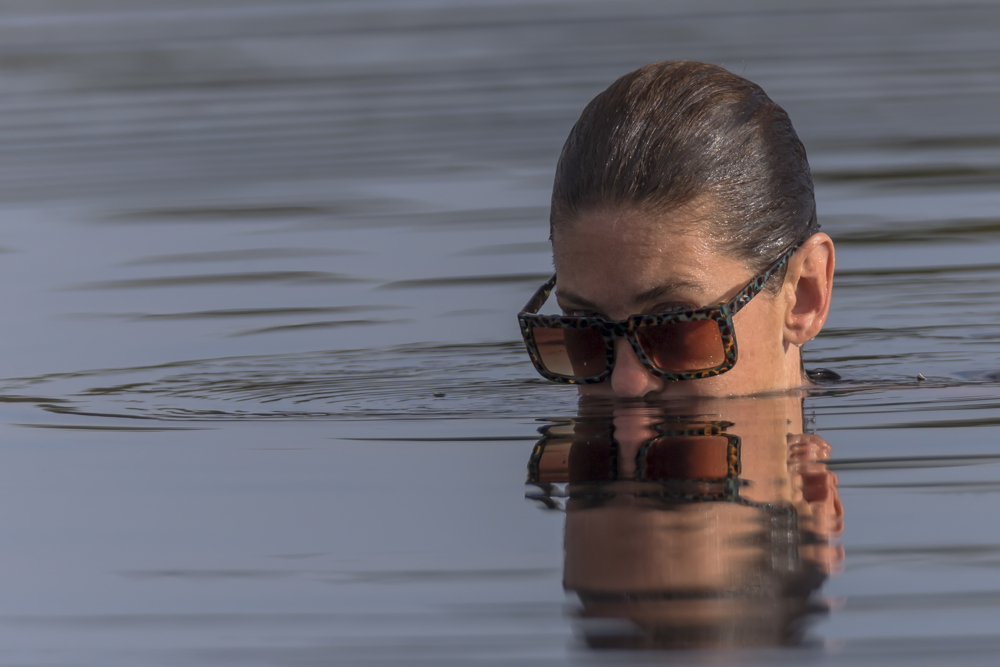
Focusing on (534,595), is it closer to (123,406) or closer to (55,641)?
(55,641)

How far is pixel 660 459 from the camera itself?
3.71 m

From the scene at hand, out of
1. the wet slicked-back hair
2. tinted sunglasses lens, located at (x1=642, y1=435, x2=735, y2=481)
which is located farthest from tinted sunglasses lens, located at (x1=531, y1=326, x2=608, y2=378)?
tinted sunglasses lens, located at (x1=642, y1=435, x2=735, y2=481)

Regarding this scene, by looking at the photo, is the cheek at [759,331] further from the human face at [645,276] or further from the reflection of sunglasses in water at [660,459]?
the reflection of sunglasses in water at [660,459]

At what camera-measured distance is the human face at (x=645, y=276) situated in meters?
4.12

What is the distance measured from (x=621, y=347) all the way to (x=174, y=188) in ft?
20.2

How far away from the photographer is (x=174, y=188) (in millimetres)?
9891

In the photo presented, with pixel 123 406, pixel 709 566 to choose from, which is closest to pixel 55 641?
pixel 709 566

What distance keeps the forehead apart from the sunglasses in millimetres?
64

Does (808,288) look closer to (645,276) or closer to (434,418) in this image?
(645,276)

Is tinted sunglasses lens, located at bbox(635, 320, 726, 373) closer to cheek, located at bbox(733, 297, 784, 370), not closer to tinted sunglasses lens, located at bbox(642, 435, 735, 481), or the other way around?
cheek, located at bbox(733, 297, 784, 370)

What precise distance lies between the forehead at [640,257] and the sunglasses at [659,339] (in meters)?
0.06

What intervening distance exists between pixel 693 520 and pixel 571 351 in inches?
48.3

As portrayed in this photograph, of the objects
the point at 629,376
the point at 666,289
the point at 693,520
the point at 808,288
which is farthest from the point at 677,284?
the point at 693,520

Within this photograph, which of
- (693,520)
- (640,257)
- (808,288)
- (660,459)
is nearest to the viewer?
(693,520)
